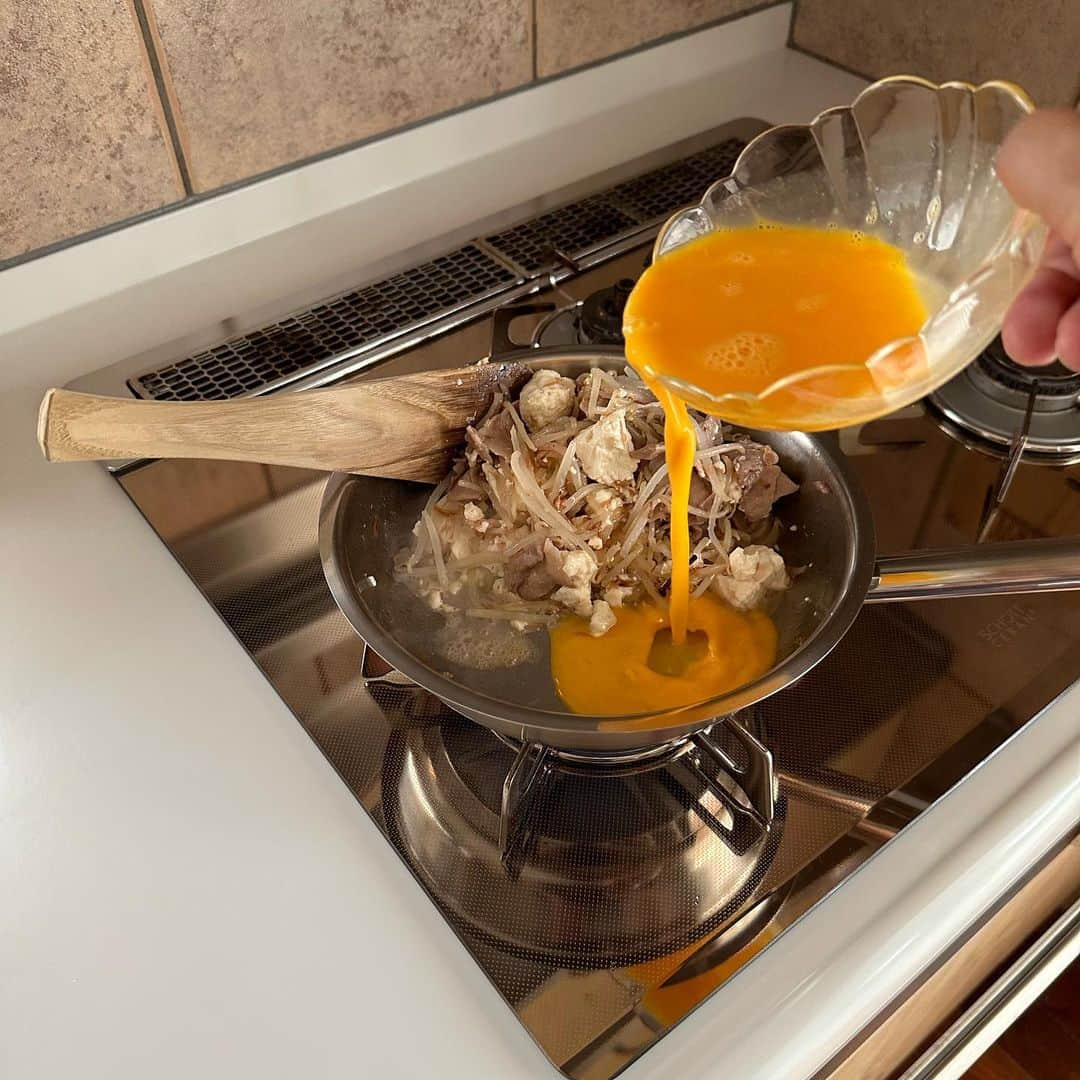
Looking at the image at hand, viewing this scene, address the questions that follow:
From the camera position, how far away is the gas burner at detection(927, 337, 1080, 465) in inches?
35.8

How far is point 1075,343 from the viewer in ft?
2.13

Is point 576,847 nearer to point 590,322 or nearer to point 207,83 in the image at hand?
point 590,322

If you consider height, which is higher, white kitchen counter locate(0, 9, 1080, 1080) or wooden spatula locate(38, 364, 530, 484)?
wooden spatula locate(38, 364, 530, 484)

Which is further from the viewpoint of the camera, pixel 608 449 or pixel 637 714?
pixel 608 449

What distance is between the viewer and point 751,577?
0.73 metres

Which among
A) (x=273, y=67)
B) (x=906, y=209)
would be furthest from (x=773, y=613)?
(x=273, y=67)

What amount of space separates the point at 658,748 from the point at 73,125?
0.75 metres

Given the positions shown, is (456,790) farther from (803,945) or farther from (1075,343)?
(1075,343)

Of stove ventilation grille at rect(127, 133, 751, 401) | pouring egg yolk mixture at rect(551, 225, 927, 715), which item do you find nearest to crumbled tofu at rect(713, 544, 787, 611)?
pouring egg yolk mixture at rect(551, 225, 927, 715)

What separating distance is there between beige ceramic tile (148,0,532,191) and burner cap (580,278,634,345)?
33 centimetres

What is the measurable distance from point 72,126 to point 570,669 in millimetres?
671

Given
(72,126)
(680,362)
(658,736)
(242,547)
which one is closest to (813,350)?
(680,362)

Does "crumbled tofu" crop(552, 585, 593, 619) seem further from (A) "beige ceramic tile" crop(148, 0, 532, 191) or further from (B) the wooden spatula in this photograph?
(A) "beige ceramic tile" crop(148, 0, 532, 191)

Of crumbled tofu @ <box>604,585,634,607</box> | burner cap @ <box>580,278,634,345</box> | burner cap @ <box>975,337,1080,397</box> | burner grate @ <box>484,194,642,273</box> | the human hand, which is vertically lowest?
burner grate @ <box>484,194,642,273</box>
